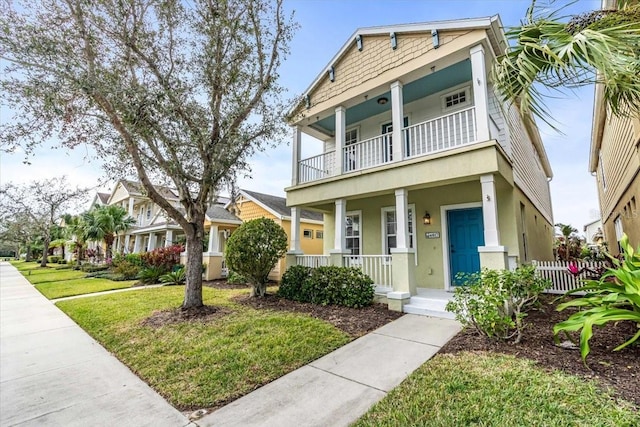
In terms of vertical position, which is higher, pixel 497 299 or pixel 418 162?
pixel 418 162

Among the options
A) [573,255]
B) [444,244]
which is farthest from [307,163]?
[573,255]

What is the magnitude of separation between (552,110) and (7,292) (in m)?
18.4

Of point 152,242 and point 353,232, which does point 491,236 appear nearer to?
point 353,232

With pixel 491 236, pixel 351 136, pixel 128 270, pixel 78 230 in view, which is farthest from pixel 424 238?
pixel 78 230

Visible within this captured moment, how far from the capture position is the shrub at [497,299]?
445 centimetres

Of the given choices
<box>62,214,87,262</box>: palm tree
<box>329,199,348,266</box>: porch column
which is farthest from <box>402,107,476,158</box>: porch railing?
<box>62,214,87,262</box>: palm tree

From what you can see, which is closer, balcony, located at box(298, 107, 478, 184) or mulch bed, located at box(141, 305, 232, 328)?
mulch bed, located at box(141, 305, 232, 328)

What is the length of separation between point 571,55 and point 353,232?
8.25m

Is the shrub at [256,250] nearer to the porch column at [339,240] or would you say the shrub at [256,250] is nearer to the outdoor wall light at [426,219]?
the porch column at [339,240]

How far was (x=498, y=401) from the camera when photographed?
2.88 metres

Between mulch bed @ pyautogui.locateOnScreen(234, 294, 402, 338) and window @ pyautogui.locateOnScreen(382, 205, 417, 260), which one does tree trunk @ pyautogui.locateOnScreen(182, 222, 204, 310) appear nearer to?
mulch bed @ pyautogui.locateOnScreen(234, 294, 402, 338)

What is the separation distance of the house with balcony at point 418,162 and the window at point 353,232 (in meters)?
0.05

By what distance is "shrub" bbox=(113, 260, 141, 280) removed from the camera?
1597 centimetres

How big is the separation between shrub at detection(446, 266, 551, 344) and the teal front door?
3.18m
